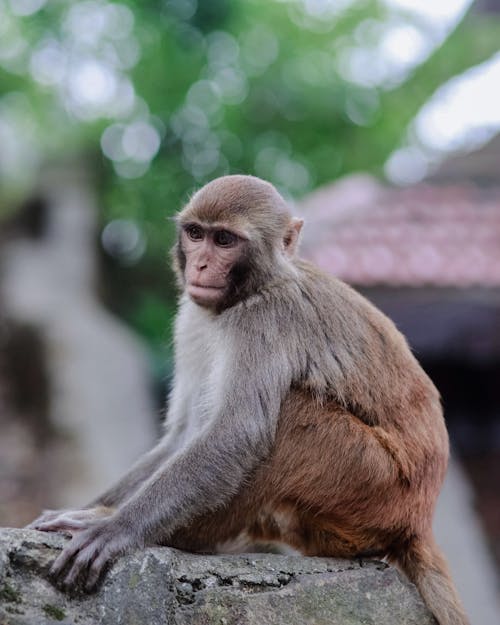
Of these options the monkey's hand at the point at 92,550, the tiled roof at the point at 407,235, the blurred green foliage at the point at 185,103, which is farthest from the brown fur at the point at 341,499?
the blurred green foliage at the point at 185,103

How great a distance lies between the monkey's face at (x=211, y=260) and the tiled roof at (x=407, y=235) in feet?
17.0

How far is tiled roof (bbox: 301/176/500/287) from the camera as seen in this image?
10.5 m

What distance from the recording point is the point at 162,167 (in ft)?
53.8

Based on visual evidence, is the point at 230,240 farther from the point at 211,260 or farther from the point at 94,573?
the point at 94,573

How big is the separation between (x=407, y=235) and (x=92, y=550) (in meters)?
7.85

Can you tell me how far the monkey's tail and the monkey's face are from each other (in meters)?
1.46

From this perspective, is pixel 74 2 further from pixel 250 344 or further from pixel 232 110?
pixel 250 344

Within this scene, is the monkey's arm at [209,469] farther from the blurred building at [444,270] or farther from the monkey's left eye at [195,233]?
the blurred building at [444,270]

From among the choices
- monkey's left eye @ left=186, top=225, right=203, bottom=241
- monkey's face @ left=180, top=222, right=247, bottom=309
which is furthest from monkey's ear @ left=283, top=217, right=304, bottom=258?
monkey's left eye @ left=186, top=225, right=203, bottom=241

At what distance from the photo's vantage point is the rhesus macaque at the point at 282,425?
4.50m

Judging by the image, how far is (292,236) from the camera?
521cm

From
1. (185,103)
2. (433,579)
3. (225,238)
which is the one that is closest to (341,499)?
(433,579)

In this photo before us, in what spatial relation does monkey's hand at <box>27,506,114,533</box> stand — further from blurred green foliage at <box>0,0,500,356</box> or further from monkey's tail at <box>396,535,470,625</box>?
blurred green foliage at <box>0,0,500,356</box>

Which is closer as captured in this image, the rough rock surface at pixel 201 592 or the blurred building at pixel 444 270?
the rough rock surface at pixel 201 592
